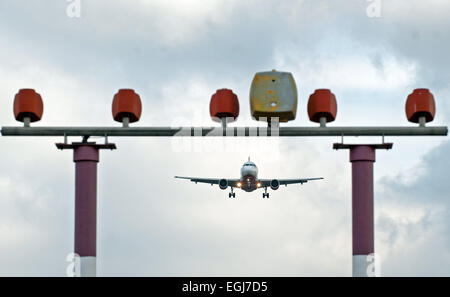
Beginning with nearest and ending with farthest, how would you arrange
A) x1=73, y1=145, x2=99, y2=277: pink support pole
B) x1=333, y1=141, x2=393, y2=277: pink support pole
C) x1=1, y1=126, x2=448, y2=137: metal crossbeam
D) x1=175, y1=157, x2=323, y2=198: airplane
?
x1=333, y1=141, x2=393, y2=277: pink support pole → x1=73, y1=145, x2=99, y2=277: pink support pole → x1=1, y1=126, x2=448, y2=137: metal crossbeam → x1=175, y1=157, x2=323, y2=198: airplane

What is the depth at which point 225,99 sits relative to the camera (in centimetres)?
1611

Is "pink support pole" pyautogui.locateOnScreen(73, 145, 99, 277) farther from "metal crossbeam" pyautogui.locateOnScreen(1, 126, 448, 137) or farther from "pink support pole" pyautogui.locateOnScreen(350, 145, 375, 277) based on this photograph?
"pink support pole" pyautogui.locateOnScreen(350, 145, 375, 277)

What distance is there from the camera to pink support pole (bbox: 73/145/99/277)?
1554cm

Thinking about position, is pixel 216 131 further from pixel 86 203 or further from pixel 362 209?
pixel 362 209

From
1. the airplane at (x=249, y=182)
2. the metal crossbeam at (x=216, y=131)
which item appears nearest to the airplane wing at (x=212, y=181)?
the airplane at (x=249, y=182)

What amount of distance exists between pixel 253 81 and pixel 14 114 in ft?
15.7

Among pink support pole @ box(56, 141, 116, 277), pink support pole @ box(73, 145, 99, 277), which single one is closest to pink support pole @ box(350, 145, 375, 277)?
pink support pole @ box(56, 141, 116, 277)

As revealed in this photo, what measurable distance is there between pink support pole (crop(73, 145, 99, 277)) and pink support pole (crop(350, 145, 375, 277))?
193 inches

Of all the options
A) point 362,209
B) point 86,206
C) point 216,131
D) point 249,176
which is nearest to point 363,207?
point 362,209

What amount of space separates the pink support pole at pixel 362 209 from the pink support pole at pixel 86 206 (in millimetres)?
4904

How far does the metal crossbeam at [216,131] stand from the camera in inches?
637

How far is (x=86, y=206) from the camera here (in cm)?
1597

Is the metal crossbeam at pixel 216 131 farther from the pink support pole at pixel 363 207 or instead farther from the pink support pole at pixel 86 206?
the pink support pole at pixel 86 206

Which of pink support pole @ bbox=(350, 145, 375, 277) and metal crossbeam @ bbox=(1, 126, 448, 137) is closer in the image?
pink support pole @ bbox=(350, 145, 375, 277)
